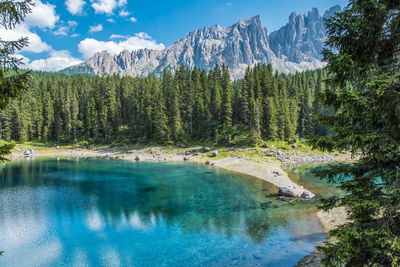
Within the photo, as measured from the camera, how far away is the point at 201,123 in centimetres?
7588

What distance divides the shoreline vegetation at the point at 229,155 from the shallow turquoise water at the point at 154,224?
22.7 feet

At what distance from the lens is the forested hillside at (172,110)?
67.1m

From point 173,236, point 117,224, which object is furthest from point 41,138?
point 173,236

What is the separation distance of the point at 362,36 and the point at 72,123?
101690mm

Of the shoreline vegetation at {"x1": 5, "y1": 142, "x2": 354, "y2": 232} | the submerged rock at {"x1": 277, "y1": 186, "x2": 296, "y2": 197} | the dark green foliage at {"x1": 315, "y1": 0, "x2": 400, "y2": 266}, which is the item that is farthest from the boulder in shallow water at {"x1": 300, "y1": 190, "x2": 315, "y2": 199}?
the dark green foliage at {"x1": 315, "y1": 0, "x2": 400, "y2": 266}

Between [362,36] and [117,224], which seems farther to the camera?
[117,224]

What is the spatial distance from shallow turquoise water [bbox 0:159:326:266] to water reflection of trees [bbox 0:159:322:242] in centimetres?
11

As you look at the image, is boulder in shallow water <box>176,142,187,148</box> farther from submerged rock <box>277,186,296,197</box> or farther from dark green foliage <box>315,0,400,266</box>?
dark green foliage <box>315,0,400,266</box>

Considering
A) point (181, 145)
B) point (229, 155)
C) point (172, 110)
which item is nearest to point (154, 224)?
point (229, 155)

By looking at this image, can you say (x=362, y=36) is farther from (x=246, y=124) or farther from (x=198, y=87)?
(x=198, y=87)

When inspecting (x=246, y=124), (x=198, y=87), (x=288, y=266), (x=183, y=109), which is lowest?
(x=288, y=266)

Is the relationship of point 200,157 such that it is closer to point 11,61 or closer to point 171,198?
point 171,198

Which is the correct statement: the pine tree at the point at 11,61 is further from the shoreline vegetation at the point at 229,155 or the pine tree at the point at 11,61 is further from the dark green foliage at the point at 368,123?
the shoreline vegetation at the point at 229,155

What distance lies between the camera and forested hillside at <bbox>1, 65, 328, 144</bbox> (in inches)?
2643
